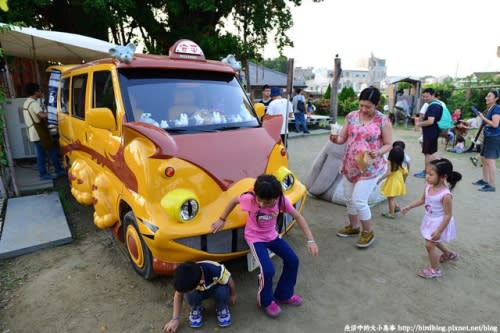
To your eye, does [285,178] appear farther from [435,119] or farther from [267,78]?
[267,78]

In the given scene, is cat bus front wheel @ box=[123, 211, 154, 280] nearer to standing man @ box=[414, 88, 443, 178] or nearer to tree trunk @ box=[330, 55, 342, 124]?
standing man @ box=[414, 88, 443, 178]

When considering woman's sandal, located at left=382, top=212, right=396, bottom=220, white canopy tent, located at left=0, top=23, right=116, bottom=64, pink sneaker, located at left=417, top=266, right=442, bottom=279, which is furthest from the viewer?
white canopy tent, located at left=0, top=23, right=116, bottom=64

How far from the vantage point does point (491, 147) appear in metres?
6.04

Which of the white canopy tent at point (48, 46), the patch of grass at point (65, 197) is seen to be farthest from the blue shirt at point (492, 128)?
the patch of grass at point (65, 197)

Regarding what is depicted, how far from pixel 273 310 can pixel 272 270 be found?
0.37 m

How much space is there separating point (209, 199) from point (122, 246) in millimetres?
1732

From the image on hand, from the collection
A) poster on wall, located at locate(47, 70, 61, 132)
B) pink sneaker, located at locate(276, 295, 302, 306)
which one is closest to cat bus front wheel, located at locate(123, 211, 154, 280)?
pink sneaker, located at locate(276, 295, 302, 306)

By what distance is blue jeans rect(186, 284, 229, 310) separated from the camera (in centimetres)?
264

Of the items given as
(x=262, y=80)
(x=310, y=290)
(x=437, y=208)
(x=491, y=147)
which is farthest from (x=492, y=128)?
(x=262, y=80)

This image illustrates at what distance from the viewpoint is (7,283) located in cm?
330

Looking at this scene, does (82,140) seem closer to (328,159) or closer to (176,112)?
(176,112)

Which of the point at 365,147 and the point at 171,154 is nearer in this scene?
the point at 171,154

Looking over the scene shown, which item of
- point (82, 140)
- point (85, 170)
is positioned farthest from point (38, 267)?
point (82, 140)

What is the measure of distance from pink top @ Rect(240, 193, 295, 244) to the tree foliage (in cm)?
796
